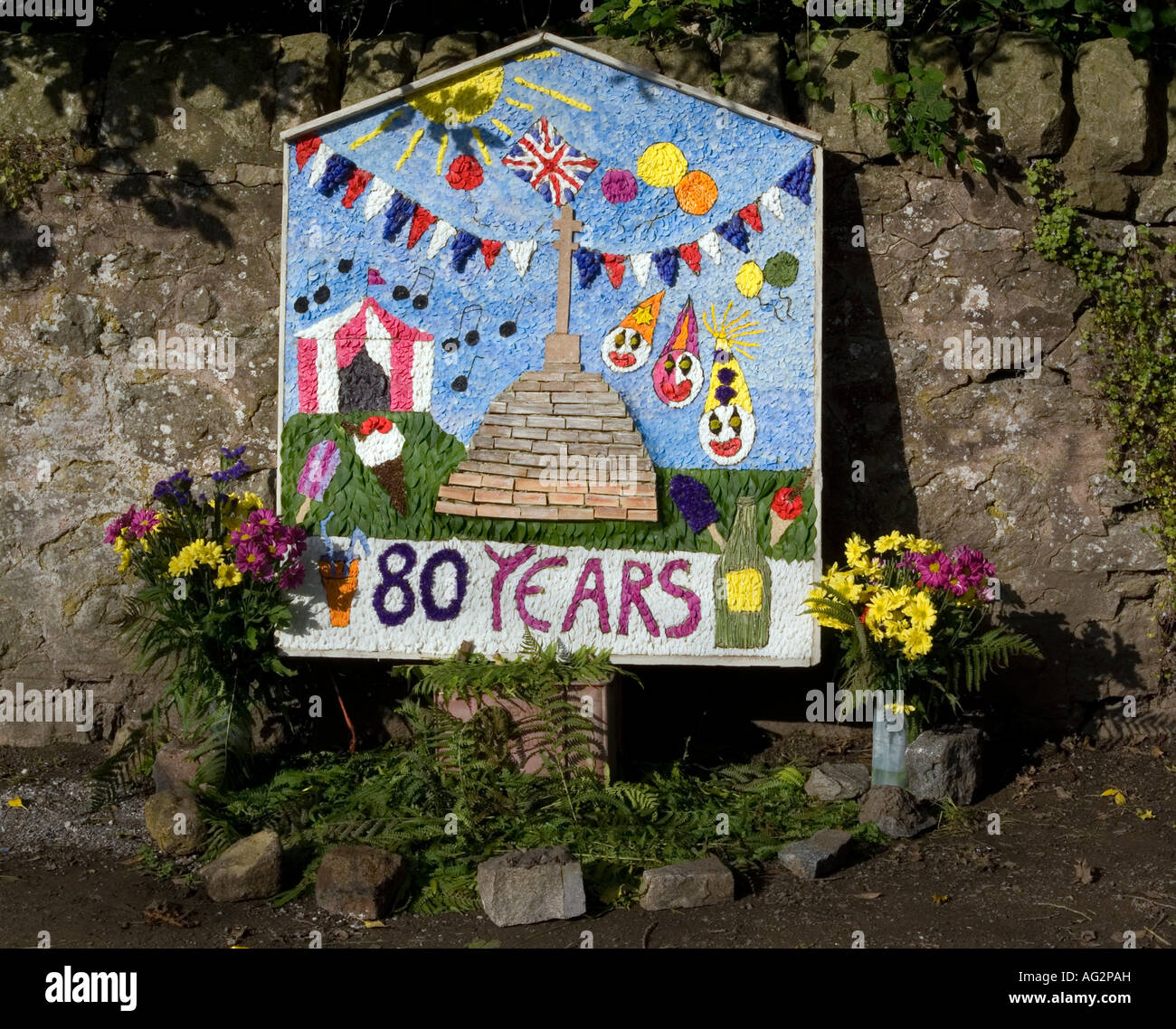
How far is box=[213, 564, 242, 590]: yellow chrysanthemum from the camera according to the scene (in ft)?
13.4

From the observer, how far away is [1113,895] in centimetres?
346

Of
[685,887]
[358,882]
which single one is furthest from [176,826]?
[685,887]

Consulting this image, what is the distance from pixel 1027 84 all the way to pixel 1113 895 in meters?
2.79

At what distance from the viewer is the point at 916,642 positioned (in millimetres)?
3926

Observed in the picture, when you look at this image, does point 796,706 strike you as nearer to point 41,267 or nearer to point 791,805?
point 791,805

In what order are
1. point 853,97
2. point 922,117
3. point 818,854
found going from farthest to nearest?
point 853,97
point 922,117
point 818,854

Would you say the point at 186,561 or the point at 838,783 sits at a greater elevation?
the point at 186,561

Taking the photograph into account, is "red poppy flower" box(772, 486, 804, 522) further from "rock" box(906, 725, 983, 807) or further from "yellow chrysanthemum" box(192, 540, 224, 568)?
"yellow chrysanthemum" box(192, 540, 224, 568)

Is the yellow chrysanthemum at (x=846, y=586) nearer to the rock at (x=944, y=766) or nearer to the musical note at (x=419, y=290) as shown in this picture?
the rock at (x=944, y=766)

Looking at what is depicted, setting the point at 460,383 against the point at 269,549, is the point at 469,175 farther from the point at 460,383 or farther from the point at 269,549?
the point at 269,549

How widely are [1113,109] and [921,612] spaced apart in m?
2.00

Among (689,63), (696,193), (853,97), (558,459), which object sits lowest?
(558,459)

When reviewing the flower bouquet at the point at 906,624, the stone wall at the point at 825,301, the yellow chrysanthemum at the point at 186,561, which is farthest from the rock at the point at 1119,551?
the yellow chrysanthemum at the point at 186,561

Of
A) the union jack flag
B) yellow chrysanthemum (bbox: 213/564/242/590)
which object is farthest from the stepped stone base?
yellow chrysanthemum (bbox: 213/564/242/590)
